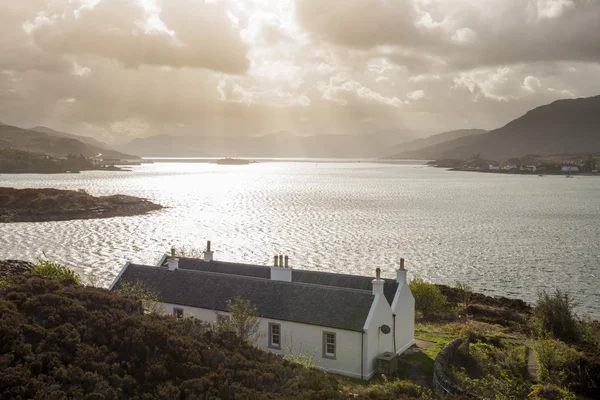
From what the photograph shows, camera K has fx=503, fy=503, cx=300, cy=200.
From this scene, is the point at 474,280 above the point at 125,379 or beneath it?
beneath

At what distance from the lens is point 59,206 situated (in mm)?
107250

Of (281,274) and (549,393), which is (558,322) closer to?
(549,393)

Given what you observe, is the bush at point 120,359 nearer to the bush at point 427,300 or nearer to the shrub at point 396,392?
the shrub at point 396,392

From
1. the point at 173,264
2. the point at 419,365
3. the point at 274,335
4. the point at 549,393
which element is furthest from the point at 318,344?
the point at 173,264

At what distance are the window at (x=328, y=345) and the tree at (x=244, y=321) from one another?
138 inches

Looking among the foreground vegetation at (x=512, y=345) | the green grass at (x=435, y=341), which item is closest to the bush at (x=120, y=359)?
the foreground vegetation at (x=512, y=345)

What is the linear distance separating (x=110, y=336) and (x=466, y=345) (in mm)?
18039

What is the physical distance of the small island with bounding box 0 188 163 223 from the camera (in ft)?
332

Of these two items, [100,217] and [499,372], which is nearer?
[499,372]

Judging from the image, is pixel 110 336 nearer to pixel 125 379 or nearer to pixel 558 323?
pixel 125 379

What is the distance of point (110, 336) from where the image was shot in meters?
17.5

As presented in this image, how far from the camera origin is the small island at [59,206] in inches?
3989

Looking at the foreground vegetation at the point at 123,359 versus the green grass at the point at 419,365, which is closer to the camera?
the foreground vegetation at the point at 123,359

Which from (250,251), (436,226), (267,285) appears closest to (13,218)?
(250,251)
